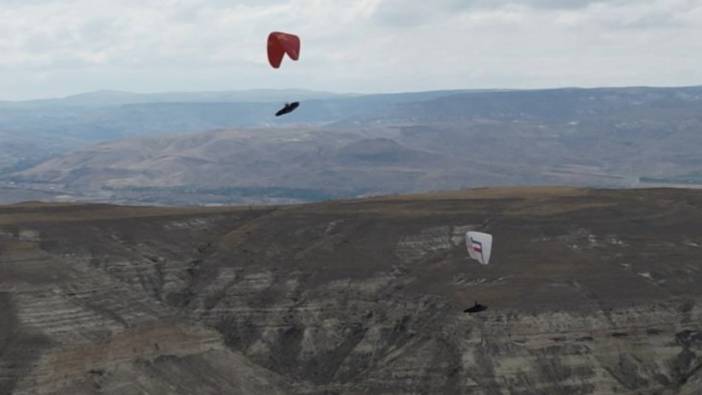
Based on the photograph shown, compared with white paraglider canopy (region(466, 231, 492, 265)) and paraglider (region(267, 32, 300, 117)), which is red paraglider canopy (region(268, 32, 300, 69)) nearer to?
paraglider (region(267, 32, 300, 117))

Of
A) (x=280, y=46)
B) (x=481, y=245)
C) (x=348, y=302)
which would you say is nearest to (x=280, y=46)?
(x=280, y=46)

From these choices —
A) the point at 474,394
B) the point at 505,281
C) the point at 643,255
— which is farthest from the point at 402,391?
the point at 643,255

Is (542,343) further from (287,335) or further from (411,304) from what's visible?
(287,335)

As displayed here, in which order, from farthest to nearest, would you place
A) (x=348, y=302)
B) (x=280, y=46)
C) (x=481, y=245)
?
(x=348, y=302) → (x=481, y=245) → (x=280, y=46)

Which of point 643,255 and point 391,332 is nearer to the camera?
point 391,332

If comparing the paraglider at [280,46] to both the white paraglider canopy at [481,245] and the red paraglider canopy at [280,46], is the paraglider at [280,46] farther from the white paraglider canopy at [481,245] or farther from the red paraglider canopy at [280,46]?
the white paraglider canopy at [481,245]

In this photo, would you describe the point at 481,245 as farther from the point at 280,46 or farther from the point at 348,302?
the point at 348,302
